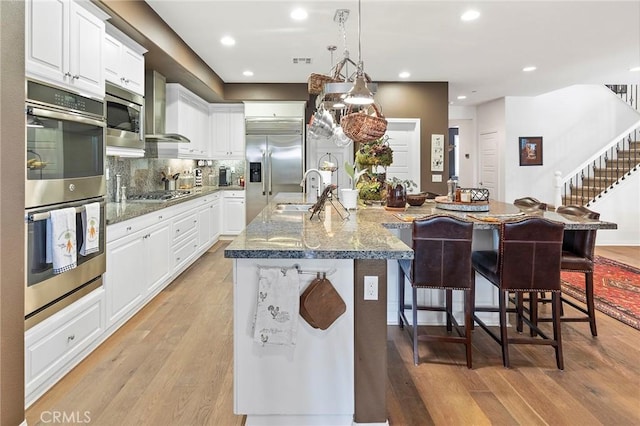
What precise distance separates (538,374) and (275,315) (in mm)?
1846

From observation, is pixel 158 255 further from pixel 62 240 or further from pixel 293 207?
pixel 62 240

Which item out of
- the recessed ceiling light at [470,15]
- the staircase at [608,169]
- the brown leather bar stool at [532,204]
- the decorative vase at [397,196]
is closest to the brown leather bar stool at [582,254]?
the brown leather bar stool at [532,204]

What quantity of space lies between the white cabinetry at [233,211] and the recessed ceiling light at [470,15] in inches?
181

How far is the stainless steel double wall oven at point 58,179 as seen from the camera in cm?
213

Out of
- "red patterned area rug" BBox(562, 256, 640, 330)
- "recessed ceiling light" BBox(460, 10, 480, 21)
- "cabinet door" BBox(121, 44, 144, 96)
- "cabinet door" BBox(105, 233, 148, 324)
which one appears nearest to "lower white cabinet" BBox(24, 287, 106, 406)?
"cabinet door" BBox(105, 233, 148, 324)

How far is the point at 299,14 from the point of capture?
151 inches

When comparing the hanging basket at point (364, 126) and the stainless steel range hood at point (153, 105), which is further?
the stainless steel range hood at point (153, 105)

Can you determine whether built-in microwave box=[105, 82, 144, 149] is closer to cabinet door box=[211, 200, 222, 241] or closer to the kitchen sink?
the kitchen sink

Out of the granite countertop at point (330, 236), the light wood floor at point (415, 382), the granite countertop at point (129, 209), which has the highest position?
the granite countertop at point (129, 209)

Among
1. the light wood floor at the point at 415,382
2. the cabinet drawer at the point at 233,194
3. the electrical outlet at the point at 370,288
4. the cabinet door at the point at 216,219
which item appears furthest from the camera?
the cabinet drawer at the point at 233,194

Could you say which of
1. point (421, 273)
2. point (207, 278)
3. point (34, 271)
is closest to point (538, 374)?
point (421, 273)

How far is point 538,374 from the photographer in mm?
2566

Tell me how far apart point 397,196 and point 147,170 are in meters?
3.59

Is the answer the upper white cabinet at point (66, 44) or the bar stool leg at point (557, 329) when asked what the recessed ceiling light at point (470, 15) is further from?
the upper white cabinet at point (66, 44)
